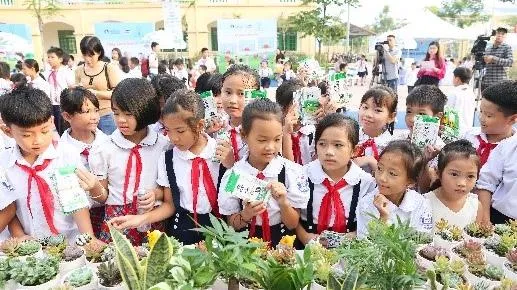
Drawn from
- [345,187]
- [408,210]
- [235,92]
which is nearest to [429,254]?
[408,210]

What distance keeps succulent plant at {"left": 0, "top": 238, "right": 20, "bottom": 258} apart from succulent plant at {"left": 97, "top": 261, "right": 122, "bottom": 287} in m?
0.45

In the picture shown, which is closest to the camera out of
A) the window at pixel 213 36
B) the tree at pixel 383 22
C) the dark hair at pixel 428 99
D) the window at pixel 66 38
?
the dark hair at pixel 428 99

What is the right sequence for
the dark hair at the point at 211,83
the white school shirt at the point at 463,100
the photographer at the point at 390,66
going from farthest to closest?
1. the photographer at the point at 390,66
2. the white school shirt at the point at 463,100
3. the dark hair at the point at 211,83

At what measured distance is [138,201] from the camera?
225cm

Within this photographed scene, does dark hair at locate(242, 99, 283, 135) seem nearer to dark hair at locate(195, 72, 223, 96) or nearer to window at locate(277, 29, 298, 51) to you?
dark hair at locate(195, 72, 223, 96)

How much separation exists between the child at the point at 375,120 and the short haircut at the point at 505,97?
0.61 meters

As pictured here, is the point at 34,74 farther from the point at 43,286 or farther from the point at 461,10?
the point at 461,10

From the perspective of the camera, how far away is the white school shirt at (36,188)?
2.23 m

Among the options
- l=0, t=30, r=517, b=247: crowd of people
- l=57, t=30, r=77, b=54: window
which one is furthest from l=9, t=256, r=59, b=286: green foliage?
l=57, t=30, r=77, b=54: window

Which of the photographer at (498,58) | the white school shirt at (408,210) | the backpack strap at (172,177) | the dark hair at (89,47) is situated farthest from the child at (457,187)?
the photographer at (498,58)

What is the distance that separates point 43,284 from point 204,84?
2.42 m

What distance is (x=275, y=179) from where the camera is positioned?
2.20 metres

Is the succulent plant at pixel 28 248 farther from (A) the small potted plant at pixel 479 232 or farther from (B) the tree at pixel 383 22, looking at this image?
(B) the tree at pixel 383 22

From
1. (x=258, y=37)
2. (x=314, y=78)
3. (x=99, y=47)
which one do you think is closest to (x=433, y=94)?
(x=314, y=78)
